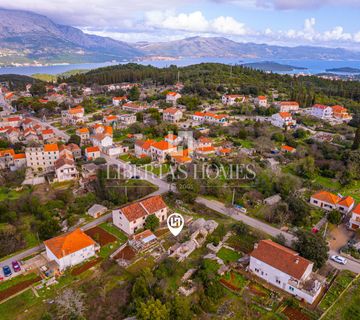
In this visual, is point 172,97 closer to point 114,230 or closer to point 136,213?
point 136,213

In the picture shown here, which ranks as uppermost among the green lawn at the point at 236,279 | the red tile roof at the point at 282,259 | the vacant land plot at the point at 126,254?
Result: the red tile roof at the point at 282,259

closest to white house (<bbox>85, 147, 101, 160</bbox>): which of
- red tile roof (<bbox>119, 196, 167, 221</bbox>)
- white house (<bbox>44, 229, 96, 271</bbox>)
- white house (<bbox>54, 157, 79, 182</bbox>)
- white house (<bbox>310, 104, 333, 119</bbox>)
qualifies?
white house (<bbox>54, 157, 79, 182</bbox>)

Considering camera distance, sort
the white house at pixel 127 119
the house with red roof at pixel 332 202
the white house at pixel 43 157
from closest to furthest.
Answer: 1. the house with red roof at pixel 332 202
2. the white house at pixel 43 157
3. the white house at pixel 127 119

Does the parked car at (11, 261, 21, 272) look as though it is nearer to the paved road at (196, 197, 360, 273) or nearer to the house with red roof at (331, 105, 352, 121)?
the paved road at (196, 197, 360, 273)

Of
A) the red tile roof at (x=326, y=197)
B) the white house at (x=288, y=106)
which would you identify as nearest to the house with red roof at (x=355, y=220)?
the red tile roof at (x=326, y=197)

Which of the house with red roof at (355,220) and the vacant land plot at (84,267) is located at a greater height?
the house with red roof at (355,220)

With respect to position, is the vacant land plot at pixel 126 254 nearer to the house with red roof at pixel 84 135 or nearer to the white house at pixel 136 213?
the white house at pixel 136 213

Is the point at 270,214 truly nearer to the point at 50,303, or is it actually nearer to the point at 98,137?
the point at 50,303
